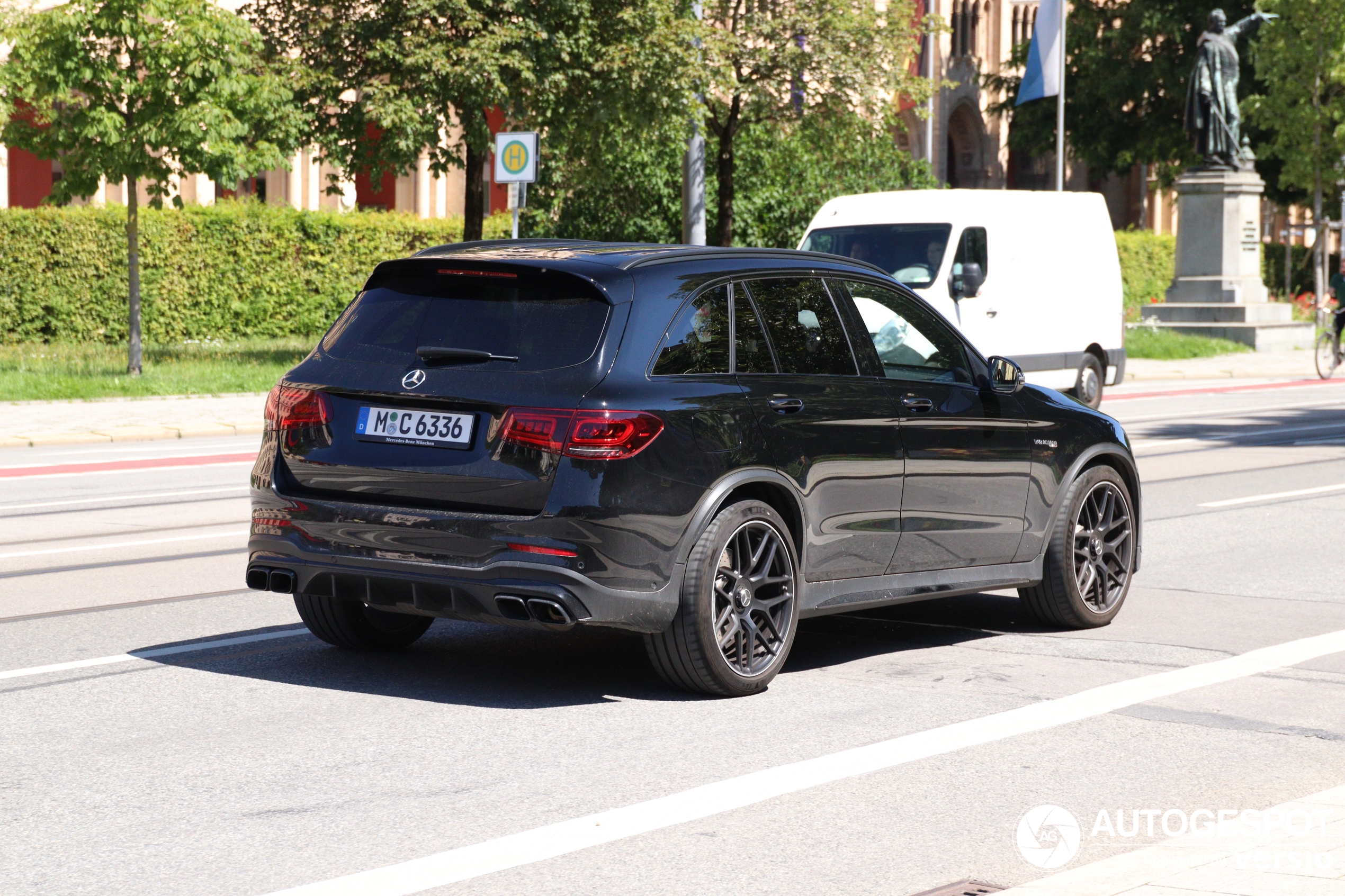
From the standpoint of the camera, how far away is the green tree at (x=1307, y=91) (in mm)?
47031

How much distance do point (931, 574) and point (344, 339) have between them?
251 centimetres

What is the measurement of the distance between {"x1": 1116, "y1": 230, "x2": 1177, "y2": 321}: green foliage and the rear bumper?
43528 millimetres

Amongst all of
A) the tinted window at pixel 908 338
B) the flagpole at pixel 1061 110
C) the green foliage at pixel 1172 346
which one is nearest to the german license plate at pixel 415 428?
the tinted window at pixel 908 338

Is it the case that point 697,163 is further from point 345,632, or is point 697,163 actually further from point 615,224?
point 345,632

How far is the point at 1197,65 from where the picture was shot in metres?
39.6

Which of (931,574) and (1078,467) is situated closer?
(931,574)

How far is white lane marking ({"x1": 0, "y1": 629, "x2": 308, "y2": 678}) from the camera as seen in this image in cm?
684

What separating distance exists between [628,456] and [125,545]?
553cm

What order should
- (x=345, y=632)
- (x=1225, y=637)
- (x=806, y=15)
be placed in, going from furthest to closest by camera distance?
(x=806, y=15) → (x=1225, y=637) → (x=345, y=632)

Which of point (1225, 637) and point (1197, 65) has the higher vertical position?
point (1197, 65)

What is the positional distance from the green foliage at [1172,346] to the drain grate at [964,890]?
30.9 metres

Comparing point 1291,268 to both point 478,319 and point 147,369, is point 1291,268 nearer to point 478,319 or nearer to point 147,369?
point 147,369

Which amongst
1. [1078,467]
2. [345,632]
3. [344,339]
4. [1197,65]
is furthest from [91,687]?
[1197,65]

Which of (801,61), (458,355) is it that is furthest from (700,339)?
(801,61)
